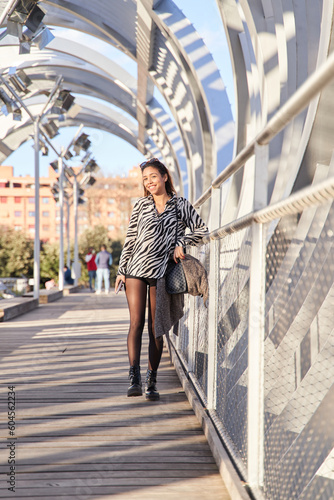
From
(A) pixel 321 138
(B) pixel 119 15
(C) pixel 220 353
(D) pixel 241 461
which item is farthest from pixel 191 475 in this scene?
(B) pixel 119 15

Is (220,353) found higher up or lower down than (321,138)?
lower down

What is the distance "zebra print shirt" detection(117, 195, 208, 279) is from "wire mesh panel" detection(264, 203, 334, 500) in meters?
1.11

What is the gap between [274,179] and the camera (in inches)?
296

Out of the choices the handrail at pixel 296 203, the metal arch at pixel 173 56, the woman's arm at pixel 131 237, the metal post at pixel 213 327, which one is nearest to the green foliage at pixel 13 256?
the metal arch at pixel 173 56

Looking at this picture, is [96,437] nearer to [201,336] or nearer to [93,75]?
[201,336]

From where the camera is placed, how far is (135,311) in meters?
4.01

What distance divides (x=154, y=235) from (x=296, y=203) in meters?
2.18

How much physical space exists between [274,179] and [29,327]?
3.93 m

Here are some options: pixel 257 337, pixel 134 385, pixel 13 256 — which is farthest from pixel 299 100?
pixel 13 256

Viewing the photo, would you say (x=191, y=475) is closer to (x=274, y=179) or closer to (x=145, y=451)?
(x=145, y=451)

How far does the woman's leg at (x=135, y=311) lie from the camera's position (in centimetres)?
399

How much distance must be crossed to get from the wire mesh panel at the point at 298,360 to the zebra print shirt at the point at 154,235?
1.11m

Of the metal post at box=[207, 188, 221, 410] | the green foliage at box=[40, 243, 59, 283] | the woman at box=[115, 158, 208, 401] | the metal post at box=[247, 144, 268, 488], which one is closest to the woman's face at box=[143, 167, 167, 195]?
the woman at box=[115, 158, 208, 401]

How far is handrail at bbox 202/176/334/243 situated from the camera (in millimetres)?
1571
